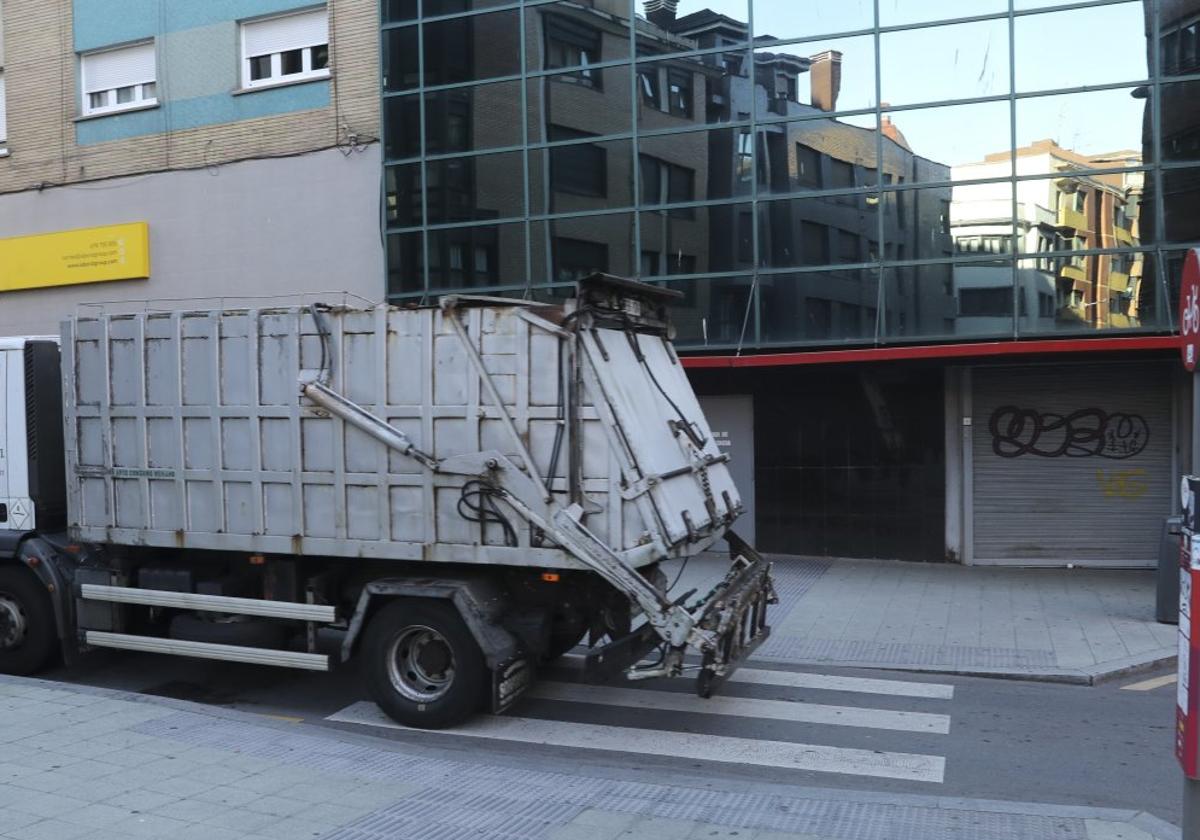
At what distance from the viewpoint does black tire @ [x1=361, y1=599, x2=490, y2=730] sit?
7.27 metres

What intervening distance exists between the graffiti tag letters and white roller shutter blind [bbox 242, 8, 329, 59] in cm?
1145

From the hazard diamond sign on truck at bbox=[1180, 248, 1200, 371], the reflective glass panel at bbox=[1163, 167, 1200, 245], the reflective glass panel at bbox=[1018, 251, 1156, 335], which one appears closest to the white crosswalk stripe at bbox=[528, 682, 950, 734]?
the hazard diamond sign on truck at bbox=[1180, 248, 1200, 371]

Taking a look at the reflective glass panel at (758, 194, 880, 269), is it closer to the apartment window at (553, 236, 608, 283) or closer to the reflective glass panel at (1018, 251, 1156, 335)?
the reflective glass panel at (1018, 251, 1156, 335)

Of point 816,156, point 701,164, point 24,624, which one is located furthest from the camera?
point 701,164

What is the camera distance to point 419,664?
24.9 ft

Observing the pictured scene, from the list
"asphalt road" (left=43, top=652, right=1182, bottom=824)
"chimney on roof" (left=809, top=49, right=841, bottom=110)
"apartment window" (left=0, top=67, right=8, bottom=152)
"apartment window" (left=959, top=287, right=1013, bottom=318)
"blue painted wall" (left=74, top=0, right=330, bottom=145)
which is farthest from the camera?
"apartment window" (left=0, top=67, right=8, bottom=152)

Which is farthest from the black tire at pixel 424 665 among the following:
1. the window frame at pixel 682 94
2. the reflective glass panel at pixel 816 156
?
the window frame at pixel 682 94

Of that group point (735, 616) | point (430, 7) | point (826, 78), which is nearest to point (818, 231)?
point (826, 78)

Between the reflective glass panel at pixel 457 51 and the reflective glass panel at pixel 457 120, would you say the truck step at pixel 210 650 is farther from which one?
the reflective glass panel at pixel 457 51

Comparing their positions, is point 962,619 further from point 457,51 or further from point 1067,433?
point 457,51

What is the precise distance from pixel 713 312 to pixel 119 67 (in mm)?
11122

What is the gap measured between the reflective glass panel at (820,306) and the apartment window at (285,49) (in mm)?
7868

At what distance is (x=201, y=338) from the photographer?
8047 mm

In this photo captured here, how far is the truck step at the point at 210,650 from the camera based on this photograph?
7.76 m
